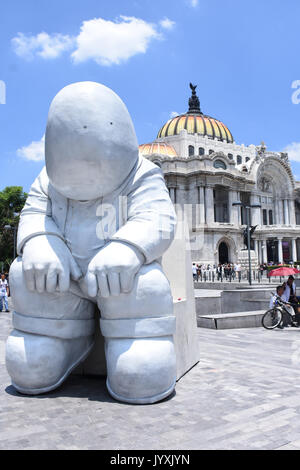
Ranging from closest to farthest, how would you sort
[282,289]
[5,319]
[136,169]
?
[136,169] < [282,289] < [5,319]

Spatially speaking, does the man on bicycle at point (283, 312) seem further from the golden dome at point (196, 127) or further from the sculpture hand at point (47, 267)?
the golden dome at point (196, 127)

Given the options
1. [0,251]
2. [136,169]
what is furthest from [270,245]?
[136,169]

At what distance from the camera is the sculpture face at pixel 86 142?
355 cm

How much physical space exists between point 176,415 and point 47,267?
165 cm

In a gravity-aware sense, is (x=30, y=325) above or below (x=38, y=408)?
above

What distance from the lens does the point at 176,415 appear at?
328cm

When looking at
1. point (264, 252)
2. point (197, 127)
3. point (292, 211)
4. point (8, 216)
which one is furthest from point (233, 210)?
point (8, 216)

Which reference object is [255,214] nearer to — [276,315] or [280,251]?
[280,251]

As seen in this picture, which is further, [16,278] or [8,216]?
[8,216]

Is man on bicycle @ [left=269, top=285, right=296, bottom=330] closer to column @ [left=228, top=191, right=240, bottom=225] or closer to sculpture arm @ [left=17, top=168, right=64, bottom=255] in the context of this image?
sculpture arm @ [left=17, top=168, right=64, bottom=255]

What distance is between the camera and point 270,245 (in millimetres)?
→ 44719

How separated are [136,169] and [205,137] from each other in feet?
149

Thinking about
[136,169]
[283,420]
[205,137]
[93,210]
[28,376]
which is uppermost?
[205,137]
